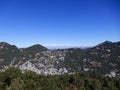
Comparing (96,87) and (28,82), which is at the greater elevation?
(28,82)

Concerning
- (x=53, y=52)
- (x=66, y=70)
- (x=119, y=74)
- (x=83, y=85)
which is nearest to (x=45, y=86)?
(x=83, y=85)

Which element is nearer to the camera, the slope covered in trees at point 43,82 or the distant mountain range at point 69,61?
the slope covered in trees at point 43,82

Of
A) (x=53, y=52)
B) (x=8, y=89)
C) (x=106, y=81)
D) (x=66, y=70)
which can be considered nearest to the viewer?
(x=8, y=89)

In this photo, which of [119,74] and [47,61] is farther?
[47,61]

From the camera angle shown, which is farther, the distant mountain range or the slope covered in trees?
the distant mountain range

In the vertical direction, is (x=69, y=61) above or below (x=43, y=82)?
below

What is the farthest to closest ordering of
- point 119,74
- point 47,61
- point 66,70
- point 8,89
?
point 47,61 → point 66,70 → point 119,74 → point 8,89

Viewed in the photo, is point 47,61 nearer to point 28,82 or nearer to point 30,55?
point 30,55

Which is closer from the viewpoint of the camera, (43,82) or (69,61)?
(43,82)
